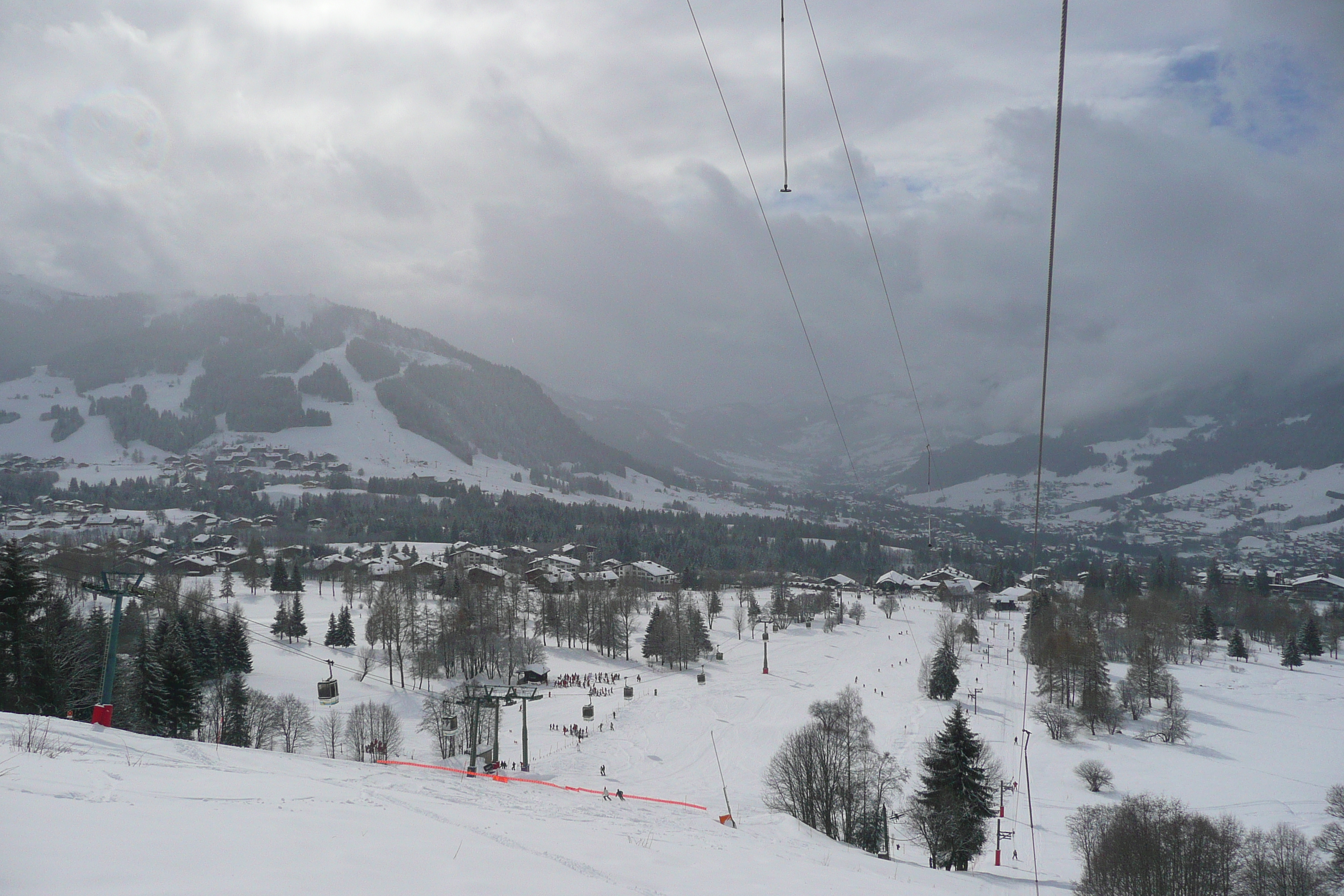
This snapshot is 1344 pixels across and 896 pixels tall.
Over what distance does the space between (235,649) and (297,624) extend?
1256 centimetres

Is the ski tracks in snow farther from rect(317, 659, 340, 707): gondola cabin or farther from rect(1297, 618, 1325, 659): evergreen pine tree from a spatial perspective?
rect(1297, 618, 1325, 659): evergreen pine tree

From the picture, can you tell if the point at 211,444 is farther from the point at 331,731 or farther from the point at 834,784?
the point at 834,784

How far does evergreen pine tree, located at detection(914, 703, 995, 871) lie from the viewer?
67.3ft

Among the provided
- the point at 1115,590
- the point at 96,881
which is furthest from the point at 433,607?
the point at 1115,590

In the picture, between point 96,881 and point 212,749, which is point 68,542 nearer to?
point 212,749

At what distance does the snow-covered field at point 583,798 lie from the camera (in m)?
5.31

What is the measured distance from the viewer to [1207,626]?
216 ft

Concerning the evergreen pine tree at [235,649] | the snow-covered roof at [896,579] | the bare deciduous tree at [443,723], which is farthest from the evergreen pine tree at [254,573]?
the snow-covered roof at [896,579]

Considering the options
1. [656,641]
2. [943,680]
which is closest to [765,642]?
[656,641]

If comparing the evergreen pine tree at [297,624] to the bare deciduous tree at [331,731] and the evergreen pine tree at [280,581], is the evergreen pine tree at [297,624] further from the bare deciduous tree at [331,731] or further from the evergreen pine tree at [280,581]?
the evergreen pine tree at [280,581]

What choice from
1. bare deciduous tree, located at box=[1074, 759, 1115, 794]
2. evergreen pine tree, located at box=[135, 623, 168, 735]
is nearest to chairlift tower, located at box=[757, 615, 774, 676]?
bare deciduous tree, located at box=[1074, 759, 1115, 794]

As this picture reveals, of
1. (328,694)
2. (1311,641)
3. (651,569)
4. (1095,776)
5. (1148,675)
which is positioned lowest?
(1095,776)

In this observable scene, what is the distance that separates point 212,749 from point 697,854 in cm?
848

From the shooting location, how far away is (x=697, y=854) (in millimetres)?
10383
